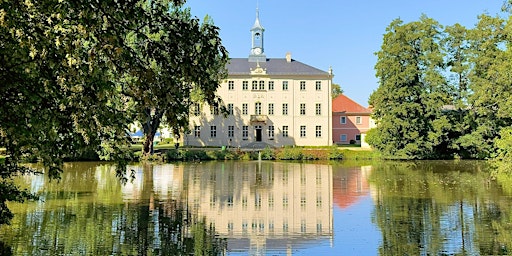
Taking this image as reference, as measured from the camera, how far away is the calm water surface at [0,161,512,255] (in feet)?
29.1

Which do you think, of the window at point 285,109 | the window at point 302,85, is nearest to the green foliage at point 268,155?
the window at point 285,109

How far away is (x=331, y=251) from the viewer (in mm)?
8875

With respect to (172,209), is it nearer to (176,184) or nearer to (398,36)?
(176,184)

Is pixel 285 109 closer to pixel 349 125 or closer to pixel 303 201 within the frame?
pixel 349 125

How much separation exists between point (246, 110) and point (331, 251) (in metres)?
40.6

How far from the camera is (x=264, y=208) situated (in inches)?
546

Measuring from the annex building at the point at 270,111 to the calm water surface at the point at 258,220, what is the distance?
29.2 m

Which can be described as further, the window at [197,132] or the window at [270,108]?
the window at [270,108]

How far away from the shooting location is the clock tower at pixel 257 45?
169 feet

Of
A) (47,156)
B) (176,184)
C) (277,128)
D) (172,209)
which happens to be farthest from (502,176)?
(277,128)

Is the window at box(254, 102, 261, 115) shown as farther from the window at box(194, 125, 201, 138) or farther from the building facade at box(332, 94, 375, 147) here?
the building facade at box(332, 94, 375, 147)

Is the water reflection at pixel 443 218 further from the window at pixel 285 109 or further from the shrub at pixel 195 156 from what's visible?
the window at pixel 285 109

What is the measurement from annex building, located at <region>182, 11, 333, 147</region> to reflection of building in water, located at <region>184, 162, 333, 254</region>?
2621 centimetres

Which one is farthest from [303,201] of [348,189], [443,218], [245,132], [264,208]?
[245,132]
